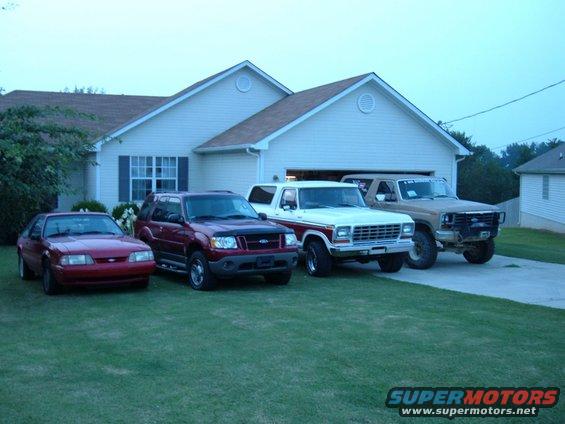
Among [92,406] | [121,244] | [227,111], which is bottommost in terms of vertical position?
[92,406]

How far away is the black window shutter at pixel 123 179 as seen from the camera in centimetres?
2206

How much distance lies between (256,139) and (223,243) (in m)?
8.23

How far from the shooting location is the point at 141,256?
11.8 metres

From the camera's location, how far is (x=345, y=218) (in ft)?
45.1

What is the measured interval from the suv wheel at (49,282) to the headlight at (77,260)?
462mm

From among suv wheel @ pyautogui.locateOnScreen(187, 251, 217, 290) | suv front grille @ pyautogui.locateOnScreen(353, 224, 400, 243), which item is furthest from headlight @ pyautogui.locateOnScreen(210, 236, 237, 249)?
suv front grille @ pyautogui.locateOnScreen(353, 224, 400, 243)

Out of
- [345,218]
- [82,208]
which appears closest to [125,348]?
[345,218]

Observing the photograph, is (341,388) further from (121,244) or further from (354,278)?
(354,278)

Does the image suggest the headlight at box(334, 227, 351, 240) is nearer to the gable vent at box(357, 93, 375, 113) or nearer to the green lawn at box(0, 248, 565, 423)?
the green lawn at box(0, 248, 565, 423)

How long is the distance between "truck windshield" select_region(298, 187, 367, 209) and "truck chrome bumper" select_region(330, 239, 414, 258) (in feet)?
→ 5.19

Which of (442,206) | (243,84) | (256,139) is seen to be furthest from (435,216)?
(243,84)

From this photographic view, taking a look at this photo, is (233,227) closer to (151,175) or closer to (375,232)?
(375,232)

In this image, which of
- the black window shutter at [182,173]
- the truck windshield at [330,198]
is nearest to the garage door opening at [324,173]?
the black window shutter at [182,173]

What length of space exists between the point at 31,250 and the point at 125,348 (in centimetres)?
544
